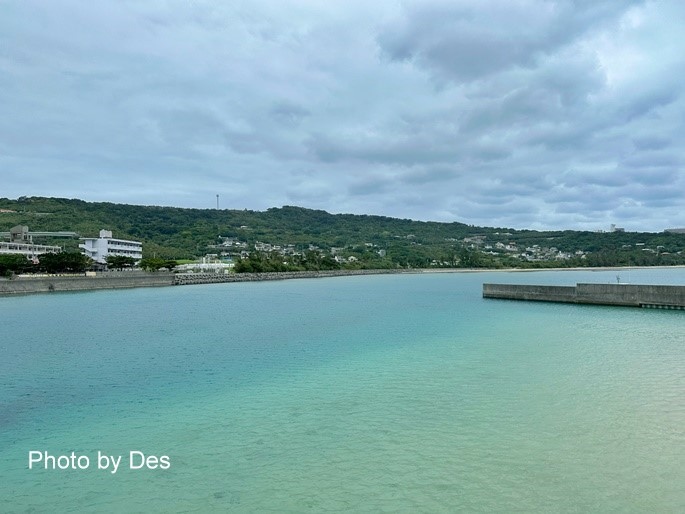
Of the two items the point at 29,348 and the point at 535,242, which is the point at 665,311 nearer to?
the point at 29,348

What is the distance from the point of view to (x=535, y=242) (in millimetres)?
155625

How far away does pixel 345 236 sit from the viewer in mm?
145375

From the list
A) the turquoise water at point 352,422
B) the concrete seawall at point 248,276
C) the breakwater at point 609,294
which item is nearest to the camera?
the turquoise water at point 352,422

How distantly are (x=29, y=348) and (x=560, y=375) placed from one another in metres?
15.4

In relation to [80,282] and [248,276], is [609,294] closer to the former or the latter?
[80,282]

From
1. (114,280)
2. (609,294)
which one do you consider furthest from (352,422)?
(114,280)

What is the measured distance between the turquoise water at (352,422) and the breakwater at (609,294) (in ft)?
30.9

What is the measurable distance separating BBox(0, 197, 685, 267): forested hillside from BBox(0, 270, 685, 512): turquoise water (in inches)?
2720

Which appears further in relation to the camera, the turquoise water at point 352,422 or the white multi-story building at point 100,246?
the white multi-story building at point 100,246

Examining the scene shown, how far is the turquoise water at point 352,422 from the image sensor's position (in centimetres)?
556

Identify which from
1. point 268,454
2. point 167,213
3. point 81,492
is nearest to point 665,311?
point 268,454

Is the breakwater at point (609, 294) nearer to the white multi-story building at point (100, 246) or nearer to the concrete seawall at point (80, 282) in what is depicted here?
the concrete seawall at point (80, 282)

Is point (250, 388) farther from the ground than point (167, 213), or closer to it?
closer to it

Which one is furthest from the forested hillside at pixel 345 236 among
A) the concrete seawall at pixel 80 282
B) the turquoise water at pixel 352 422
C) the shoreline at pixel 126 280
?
the turquoise water at pixel 352 422
